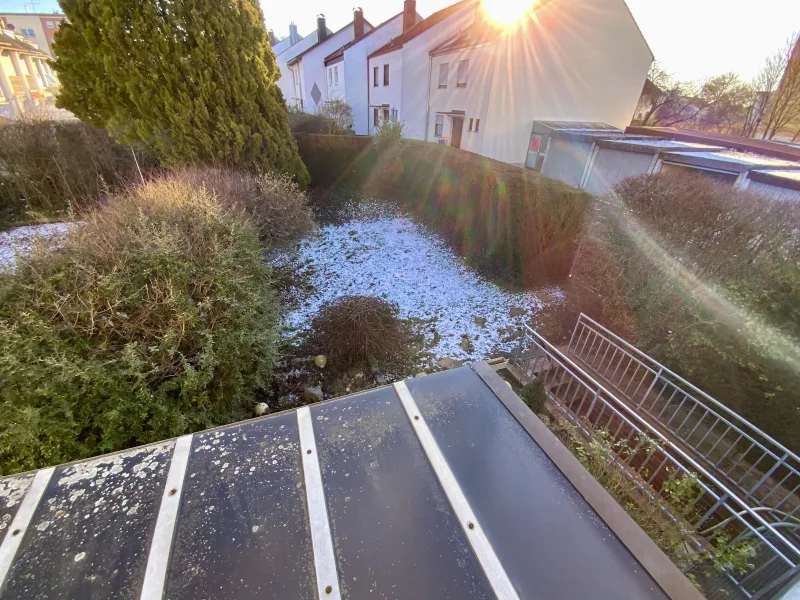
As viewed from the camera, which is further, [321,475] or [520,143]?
[520,143]

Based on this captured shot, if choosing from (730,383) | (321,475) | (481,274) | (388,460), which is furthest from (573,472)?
(481,274)

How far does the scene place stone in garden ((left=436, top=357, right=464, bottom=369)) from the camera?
489cm

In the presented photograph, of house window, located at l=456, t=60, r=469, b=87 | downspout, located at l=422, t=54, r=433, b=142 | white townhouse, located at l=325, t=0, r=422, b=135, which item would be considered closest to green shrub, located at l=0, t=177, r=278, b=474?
house window, located at l=456, t=60, r=469, b=87

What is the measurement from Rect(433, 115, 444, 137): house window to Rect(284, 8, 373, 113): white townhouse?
30.6 feet

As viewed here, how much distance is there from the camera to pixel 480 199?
7820 mm

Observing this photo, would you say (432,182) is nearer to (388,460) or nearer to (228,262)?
(228,262)

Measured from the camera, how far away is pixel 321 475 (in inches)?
64.5

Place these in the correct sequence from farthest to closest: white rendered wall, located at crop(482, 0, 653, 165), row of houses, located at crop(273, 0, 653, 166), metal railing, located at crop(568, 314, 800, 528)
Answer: row of houses, located at crop(273, 0, 653, 166), white rendered wall, located at crop(482, 0, 653, 165), metal railing, located at crop(568, 314, 800, 528)

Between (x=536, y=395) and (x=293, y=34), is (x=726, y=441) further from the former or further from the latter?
(x=293, y=34)

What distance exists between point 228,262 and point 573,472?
3.95 m

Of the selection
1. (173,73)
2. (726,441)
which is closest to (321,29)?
(173,73)

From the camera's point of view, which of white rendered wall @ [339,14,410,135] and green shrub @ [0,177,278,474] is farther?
white rendered wall @ [339,14,410,135]

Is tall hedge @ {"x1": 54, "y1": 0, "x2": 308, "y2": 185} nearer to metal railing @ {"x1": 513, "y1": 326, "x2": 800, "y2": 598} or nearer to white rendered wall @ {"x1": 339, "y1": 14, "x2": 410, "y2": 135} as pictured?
metal railing @ {"x1": 513, "y1": 326, "x2": 800, "y2": 598}

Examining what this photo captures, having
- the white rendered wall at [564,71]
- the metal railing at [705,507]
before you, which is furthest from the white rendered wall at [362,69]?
the metal railing at [705,507]
